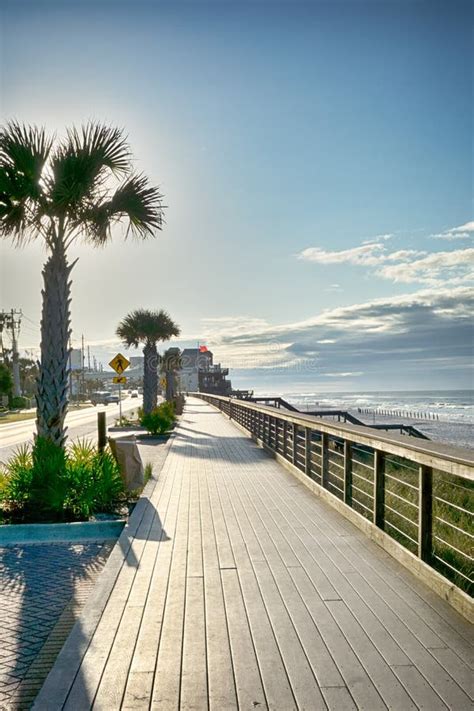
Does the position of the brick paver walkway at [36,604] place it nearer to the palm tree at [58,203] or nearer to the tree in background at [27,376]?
the palm tree at [58,203]

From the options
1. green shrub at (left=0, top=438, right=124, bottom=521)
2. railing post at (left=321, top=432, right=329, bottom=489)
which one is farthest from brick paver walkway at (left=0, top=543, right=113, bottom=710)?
railing post at (left=321, top=432, right=329, bottom=489)

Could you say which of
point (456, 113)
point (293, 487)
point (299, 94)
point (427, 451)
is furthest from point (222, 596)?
point (456, 113)

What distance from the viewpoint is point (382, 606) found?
13.9ft

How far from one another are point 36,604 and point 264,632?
206cm

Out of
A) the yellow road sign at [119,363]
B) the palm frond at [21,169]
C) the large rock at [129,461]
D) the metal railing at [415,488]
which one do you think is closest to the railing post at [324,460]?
the metal railing at [415,488]

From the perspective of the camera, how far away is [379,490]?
5.93 meters

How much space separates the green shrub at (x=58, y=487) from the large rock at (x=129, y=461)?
52 centimetres

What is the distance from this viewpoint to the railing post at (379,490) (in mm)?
5930

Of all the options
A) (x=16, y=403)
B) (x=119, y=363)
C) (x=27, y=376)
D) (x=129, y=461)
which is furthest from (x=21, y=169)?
(x=27, y=376)

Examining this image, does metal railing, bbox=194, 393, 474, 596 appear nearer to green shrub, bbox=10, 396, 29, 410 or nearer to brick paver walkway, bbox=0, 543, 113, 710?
brick paver walkway, bbox=0, 543, 113, 710

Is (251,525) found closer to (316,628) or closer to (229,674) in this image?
(316,628)

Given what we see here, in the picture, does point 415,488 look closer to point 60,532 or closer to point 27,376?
point 60,532

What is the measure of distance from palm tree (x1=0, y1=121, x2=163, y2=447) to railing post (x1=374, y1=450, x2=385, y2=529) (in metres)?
5.64

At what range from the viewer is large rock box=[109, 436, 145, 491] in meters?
9.36
